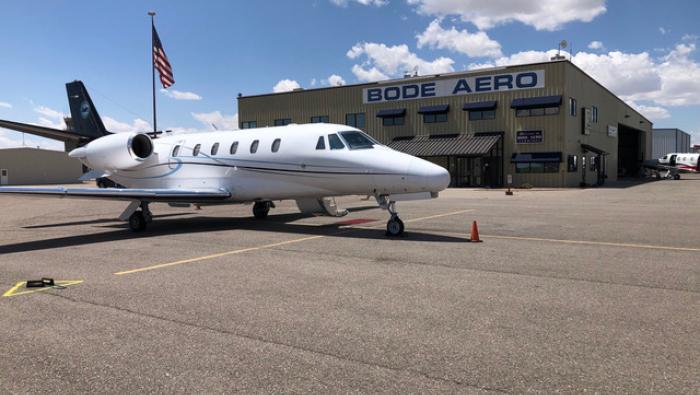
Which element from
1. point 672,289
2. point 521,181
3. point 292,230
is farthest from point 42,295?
point 521,181

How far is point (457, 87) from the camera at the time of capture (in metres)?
42.3

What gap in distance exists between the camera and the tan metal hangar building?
38875mm

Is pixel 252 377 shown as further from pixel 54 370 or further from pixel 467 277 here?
pixel 467 277

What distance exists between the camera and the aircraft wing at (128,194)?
11.8 meters

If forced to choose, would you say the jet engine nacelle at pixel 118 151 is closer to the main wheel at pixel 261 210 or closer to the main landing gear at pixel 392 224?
the main wheel at pixel 261 210

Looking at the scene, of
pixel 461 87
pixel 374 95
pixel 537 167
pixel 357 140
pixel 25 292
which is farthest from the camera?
pixel 374 95

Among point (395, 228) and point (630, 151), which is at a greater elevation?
point (630, 151)

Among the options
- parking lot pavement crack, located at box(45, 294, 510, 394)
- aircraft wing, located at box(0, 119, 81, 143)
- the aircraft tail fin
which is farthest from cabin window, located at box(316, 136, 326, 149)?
the aircraft tail fin

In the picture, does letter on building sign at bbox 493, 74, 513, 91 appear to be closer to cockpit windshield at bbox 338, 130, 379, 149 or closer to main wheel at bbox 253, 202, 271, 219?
main wheel at bbox 253, 202, 271, 219

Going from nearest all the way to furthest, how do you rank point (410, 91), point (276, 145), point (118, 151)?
point (276, 145), point (118, 151), point (410, 91)

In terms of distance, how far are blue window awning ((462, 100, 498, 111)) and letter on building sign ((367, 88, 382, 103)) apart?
8.16 m

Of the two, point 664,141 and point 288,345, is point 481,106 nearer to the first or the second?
point 288,345

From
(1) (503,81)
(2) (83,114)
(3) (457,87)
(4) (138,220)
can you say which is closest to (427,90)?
(3) (457,87)

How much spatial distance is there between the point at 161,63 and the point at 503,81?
2566 cm
